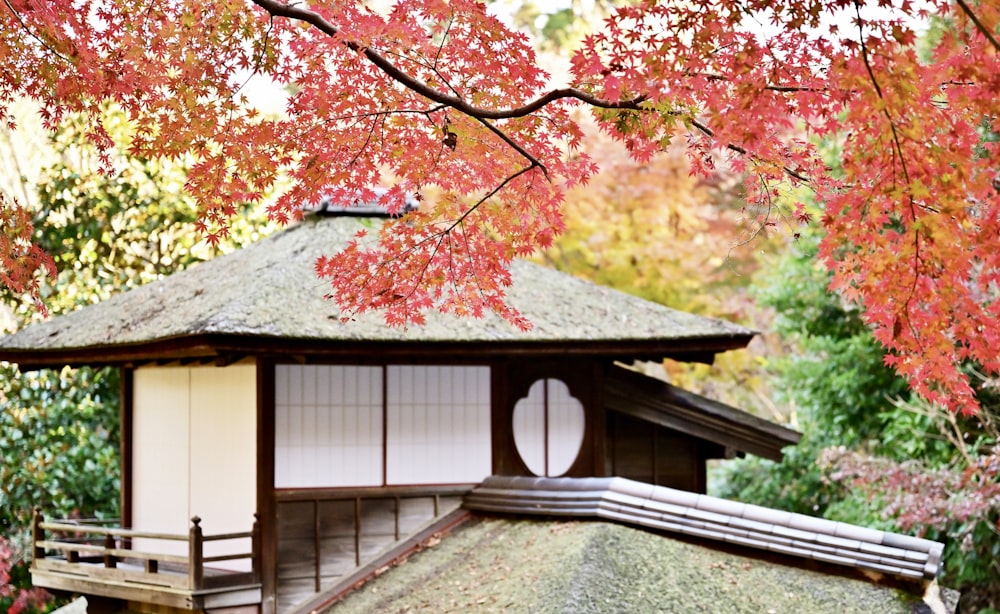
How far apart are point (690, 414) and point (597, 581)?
3001mm

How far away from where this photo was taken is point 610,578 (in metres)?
7.09

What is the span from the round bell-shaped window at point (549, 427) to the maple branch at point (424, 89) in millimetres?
4752

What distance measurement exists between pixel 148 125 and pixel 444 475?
14.6 ft

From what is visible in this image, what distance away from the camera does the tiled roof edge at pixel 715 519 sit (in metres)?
7.60

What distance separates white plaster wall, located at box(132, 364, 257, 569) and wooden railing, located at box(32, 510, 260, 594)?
245 millimetres

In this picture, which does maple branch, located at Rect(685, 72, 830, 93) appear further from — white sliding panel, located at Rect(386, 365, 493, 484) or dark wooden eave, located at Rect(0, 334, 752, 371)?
white sliding panel, located at Rect(386, 365, 493, 484)

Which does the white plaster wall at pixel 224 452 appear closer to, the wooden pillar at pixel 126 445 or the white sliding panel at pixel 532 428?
the wooden pillar at pixel 126 445

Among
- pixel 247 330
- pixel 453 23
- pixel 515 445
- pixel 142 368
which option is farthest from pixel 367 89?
pixel 142 368

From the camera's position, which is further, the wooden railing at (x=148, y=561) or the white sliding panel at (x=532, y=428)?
the white sliding panel at (x=532, y=428)

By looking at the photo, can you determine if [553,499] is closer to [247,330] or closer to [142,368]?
[247,330]

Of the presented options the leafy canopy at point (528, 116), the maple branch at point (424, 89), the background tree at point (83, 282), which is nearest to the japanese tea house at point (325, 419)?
the background tree at point (83, 282)

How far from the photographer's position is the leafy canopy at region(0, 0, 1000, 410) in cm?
353

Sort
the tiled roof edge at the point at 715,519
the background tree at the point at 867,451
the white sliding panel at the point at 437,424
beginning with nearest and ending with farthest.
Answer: the tiled roof edge at the point at 715,519
the white sliding panel at the point at 437,424
the background tree at the point at 867,451

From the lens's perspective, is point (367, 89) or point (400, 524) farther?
point (400, 524)
